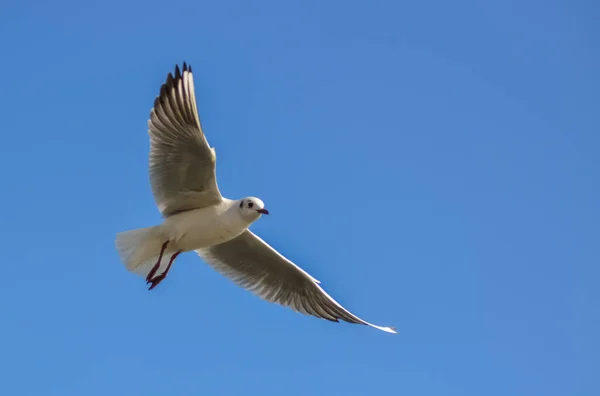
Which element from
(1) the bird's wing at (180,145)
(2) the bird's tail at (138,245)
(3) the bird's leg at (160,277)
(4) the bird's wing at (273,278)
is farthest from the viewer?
(4) the bird's wing at (273,278)

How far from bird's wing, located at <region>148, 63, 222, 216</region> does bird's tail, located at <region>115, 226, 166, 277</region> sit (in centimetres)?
60

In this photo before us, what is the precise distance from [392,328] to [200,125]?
3.81 m

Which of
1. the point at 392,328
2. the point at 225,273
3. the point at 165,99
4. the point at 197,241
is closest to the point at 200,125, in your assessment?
the point at 165,99

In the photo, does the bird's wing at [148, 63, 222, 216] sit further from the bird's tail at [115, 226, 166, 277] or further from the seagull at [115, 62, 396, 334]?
the bird's tail at [115, 226, 166, 277]

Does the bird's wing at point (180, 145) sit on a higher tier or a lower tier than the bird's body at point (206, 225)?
higher

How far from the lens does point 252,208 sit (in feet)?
37.2

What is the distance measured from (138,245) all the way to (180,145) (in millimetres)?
1366

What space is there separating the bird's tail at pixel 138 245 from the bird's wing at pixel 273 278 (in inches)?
44.0

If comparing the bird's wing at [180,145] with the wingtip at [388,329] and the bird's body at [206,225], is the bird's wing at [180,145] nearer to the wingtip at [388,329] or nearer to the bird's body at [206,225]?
the bird's body at [206,225]

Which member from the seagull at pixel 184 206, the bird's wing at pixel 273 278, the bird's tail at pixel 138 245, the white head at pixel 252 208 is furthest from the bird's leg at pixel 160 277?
the white head at pixel 252 208

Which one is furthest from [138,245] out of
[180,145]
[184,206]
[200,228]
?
[180,145]

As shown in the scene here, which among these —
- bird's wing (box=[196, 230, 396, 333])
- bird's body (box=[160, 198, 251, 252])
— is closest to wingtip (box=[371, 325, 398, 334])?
bird's wing (box=[196, 230, 396, 333])

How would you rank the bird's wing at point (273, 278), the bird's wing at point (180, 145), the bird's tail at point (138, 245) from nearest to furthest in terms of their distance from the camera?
the bird's wing at point (180, 145)
the bird's tail at point (138, 245)
the bird's wing at point (273, 278)

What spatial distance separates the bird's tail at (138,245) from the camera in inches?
464
